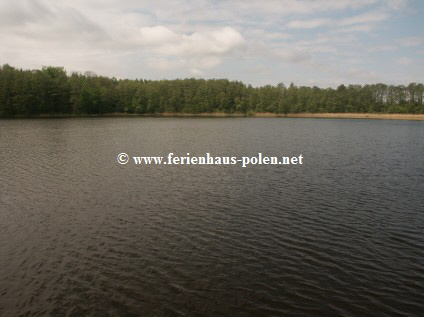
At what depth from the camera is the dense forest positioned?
146875mm

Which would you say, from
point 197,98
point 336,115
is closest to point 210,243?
point 336,115

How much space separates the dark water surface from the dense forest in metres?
123

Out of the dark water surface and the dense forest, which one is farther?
the dense forest

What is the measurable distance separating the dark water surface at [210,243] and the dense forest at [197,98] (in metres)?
123

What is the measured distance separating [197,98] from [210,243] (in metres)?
171

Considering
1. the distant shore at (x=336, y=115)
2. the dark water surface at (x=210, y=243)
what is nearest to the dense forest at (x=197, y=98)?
the distant shore at (x=336, y=115)

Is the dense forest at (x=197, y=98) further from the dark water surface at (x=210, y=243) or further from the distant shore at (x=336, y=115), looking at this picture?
the dark water surface at (x=210, y=243)

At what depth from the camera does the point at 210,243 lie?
58.6 ft

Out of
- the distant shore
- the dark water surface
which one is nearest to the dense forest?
the distant shore

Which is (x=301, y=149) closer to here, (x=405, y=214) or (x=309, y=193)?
(x=309, y=193)

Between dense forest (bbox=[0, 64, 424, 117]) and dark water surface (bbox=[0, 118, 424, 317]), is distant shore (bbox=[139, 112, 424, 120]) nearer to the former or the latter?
dense forest (bbox=[0, 64, 424, 117])

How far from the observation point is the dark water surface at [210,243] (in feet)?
42.2

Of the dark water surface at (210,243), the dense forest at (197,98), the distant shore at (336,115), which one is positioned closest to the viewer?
the dark water surface at (210,243)

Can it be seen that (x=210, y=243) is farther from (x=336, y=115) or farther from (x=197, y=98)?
(x=197, y=98)
